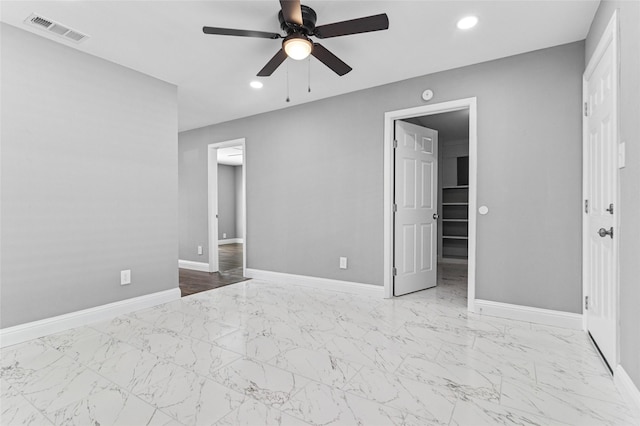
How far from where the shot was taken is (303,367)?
2.13m

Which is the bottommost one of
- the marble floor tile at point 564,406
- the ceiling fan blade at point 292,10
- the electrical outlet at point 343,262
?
the marble floor tile at point 564,406

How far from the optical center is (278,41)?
9.11 ft

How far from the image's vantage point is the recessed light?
2.46 metres

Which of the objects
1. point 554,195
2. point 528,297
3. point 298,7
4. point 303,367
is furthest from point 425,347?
point 298,7

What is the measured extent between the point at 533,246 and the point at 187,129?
5444 millimetres

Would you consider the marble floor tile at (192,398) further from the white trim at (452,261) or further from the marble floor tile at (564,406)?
the white trim at (452,261)

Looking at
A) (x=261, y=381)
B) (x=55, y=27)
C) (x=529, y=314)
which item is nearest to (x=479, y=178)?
(x=529, y=314)

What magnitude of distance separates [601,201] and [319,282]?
301 centimetres

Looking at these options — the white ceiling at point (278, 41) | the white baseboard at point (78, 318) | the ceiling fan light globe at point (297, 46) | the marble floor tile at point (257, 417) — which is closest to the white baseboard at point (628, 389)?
the marble floor tile at point (257, 417)

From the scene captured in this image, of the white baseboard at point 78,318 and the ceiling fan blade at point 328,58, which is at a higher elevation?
the ceiling fan blade at point 328,58

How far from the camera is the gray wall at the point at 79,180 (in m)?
2.54

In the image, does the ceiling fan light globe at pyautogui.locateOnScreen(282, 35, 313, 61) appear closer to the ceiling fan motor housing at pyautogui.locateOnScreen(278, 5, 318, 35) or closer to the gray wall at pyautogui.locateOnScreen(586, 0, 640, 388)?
the ceiling fan motor housing at pyautogui.locateOnScreen(278, 5, 318, 35)

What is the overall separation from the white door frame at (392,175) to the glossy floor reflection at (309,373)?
0.61m

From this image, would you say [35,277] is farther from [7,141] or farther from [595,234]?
[595,234]
